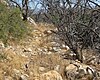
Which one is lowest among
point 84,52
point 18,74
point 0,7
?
point 18,74

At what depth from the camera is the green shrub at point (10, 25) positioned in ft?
31.7

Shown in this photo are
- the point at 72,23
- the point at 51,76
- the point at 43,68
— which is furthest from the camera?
the point at 72,23

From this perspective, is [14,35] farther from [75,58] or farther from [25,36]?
[75,58]

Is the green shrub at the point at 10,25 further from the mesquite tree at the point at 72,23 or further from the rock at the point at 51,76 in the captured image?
the rock at the point at 51,76

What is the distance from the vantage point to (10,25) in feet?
34.5

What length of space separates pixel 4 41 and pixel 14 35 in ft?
4.93

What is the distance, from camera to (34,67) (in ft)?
23.1

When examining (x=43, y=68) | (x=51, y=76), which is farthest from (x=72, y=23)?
(x=51, y=76)

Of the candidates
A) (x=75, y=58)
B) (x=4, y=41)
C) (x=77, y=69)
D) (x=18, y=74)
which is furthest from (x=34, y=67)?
(x=4, y=41)

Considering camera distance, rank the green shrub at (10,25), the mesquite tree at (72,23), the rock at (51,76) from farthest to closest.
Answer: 1. the green shrub at (10,25)
2. the mesquite tree at (72,23)
3. the rock at (51,76)

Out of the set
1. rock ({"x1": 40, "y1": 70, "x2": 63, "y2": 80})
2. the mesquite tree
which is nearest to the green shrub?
the mesquite tree

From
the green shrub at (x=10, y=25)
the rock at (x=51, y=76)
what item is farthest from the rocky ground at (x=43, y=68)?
the green shrub at (x=10, y=25)

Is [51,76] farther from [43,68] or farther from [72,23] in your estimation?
[72,23]

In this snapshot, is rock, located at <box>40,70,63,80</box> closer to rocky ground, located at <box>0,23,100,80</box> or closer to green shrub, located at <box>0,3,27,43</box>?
rocky ground, located at <box>0,23,100,80</box>
